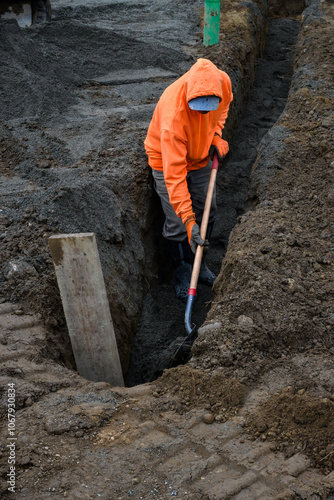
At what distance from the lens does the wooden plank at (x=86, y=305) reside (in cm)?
329

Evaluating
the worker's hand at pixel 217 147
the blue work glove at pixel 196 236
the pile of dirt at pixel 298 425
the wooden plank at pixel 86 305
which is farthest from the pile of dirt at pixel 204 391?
the worker's hand at pixel 217 147

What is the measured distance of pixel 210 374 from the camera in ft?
10.0

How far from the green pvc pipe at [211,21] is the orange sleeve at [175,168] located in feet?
13.0

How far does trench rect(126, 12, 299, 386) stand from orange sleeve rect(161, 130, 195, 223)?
2.99 ft

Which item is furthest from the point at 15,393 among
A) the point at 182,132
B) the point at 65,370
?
the point at 182,132

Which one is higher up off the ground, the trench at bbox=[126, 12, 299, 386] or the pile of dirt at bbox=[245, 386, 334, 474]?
the pile of dirt at bbox=[245, 386, 334, 474]

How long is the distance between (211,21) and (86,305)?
5833 mm

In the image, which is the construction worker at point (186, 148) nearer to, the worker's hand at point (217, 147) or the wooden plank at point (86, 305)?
the worker's hand at point (217, 147)

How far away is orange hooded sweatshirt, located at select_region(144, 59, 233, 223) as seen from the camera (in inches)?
153

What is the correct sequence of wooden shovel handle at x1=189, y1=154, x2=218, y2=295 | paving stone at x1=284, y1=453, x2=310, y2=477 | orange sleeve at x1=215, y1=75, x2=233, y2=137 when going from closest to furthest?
1. paving stone at x1=284, y1=453, x2=310, y2=477
2. wooden shovel handle at x1=189, y1=154, x2=218, y2=295
3. orange sleeve at x1=215, y1=75, x2=233, y2=137

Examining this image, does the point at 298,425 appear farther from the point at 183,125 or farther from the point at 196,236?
the point at 183,125

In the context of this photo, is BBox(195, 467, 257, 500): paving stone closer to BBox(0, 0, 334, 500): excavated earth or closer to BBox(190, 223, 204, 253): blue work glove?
BBox(0, 0, 334, 500): excavated earth

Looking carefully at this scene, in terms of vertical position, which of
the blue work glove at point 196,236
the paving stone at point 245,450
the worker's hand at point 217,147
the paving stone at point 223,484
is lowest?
the paving stone at point 245,450

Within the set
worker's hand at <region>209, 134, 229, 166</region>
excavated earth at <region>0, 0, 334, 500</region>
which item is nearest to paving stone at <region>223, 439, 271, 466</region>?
excavated earth at <region>0, 0, 334, 500</region>
